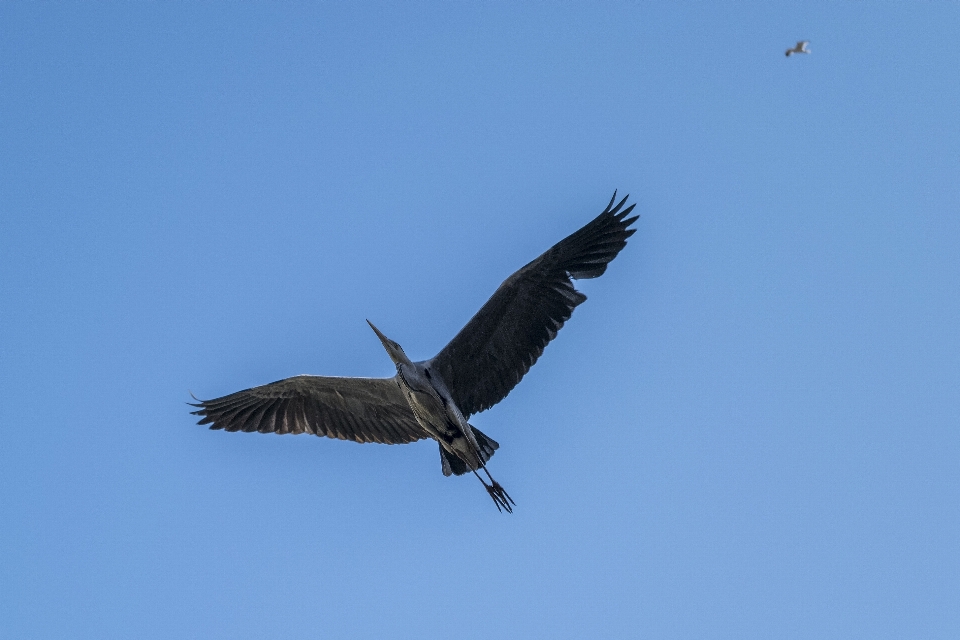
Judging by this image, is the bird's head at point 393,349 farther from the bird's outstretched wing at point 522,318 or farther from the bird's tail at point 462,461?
the bird's tail at point 462,461

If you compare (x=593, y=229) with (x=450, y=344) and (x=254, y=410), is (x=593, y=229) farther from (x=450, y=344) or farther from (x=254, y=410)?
(x=254, y=410)

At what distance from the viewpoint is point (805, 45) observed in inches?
466

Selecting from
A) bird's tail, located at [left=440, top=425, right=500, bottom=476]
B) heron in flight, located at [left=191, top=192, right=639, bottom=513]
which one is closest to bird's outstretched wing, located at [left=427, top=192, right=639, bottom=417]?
heron in flight, located at [left=191, top=192, right=639, bottom=513]

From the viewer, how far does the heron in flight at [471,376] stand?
12.4m

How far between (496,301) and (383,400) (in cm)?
204

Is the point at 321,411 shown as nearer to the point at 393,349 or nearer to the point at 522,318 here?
the point at 393,349

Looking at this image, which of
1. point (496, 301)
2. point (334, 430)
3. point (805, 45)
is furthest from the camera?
point (334, 430)

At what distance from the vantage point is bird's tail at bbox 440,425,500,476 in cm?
1249

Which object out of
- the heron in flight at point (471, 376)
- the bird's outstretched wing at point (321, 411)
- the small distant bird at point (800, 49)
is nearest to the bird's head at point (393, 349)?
the heron in flight at point (471, 376)

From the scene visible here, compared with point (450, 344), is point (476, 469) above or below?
below

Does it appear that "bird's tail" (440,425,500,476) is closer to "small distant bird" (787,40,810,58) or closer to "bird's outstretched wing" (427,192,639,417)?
"bird's outstretched wing" (427,192,639,417)

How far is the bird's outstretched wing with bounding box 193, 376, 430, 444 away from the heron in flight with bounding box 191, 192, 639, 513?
0.01 metres

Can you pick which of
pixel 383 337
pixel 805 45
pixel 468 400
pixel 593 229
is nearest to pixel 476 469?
pixel 468 400

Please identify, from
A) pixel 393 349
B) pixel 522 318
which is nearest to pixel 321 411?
pixel 393 349
